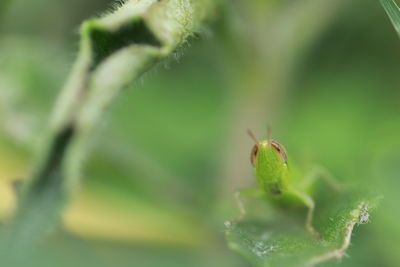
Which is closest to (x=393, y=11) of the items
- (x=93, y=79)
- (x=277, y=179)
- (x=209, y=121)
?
(x=277, y=179)

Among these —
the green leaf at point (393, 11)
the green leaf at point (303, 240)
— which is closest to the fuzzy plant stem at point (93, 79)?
the green leaf at point (303, 240)

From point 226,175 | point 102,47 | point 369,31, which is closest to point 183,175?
point 226,175

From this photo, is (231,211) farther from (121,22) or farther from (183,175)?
(121,22)

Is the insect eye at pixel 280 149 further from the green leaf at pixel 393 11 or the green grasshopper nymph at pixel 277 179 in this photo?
the green leaf at pixel 393 11

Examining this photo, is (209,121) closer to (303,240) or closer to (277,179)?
(277,179)

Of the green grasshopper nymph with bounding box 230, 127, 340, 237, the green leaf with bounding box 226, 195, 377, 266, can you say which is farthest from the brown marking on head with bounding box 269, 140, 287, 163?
the green leaf with bounding box 226, 195, 377, 266

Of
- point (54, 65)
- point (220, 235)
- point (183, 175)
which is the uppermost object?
point (54, 65)
